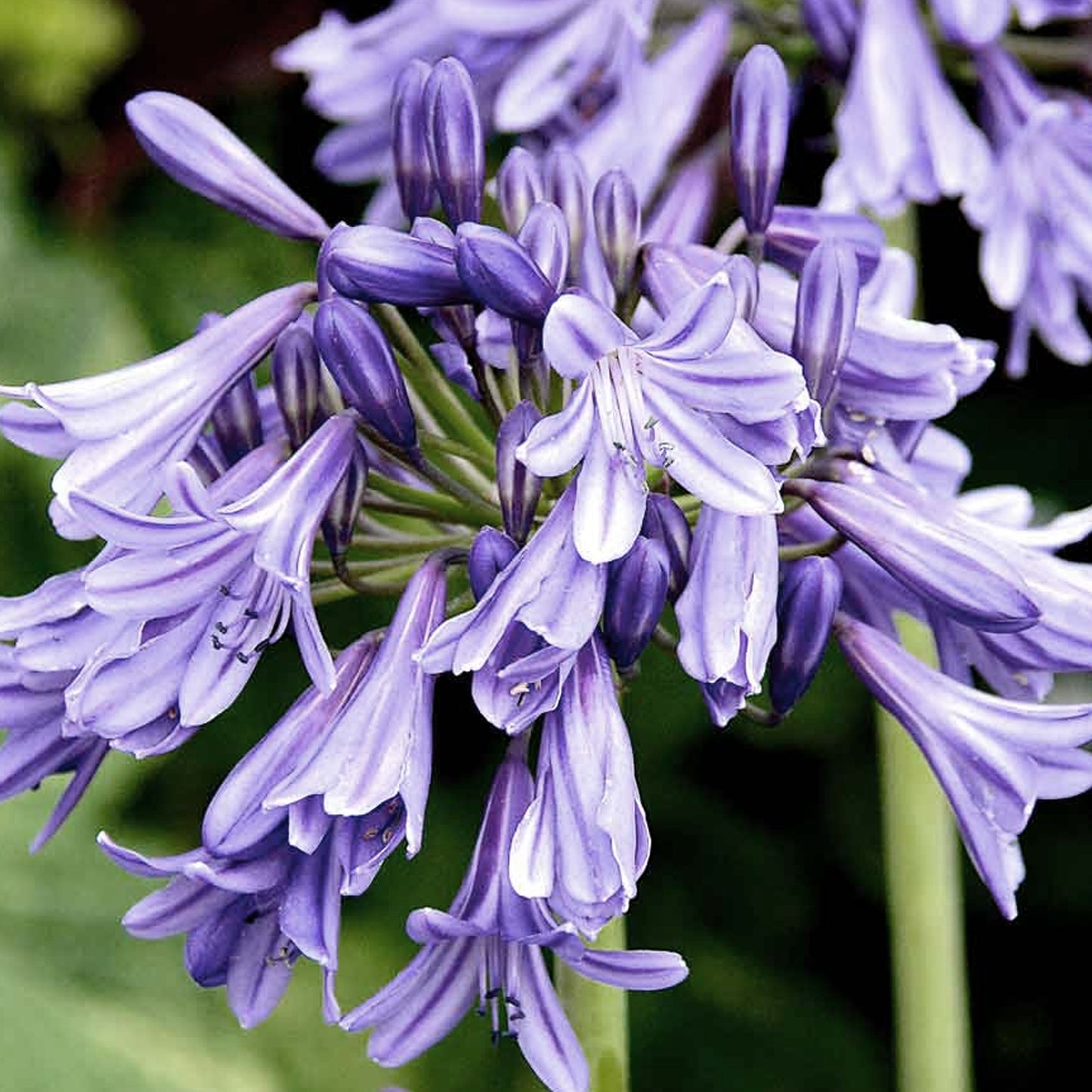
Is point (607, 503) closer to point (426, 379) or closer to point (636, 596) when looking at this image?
point (636, 596)

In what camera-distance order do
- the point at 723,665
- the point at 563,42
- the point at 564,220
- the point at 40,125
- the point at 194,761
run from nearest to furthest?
1. the point at 723,665
2. the point at 564,220
3. the point at 563,42
4. the point at 194,761
5. the point at 40,125

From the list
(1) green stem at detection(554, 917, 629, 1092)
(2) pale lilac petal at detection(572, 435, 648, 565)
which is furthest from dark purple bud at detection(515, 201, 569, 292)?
(1) green stem at detection(554, 917, 629, 1092)

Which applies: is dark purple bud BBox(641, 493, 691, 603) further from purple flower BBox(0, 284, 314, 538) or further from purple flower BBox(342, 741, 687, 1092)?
purple flower BBox(0, 284, 314, 538)

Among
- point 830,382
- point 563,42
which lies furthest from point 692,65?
point 830,382

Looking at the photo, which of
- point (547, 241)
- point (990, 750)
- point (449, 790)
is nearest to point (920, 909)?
point (449, 790)

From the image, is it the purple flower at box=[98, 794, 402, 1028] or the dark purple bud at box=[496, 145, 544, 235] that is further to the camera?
the dark purple bud at box=[496, 145, 544, 235]

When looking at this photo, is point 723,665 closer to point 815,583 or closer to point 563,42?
point 815,583
